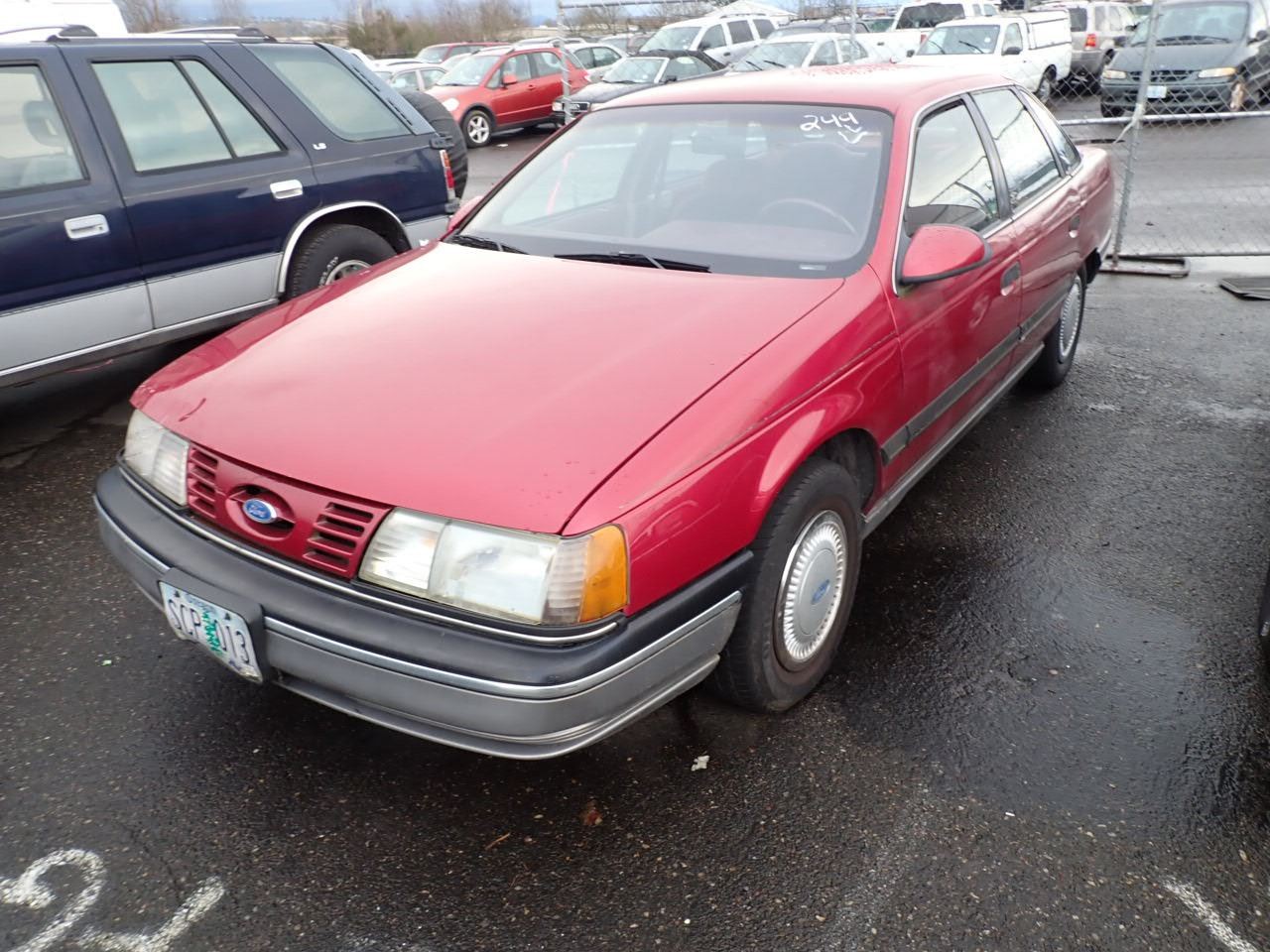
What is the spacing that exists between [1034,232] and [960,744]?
2.19 meters

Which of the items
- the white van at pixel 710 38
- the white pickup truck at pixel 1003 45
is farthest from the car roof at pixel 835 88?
the white van at pixel 710 38

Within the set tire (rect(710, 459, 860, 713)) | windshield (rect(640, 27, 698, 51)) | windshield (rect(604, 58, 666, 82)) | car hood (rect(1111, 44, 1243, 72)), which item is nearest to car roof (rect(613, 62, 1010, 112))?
tire (rect(710, 459, 860, 713))

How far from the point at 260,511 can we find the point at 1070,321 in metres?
4.15

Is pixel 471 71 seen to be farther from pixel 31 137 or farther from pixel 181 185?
pixel 31 137

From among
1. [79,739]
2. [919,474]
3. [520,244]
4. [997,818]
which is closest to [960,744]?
[997,818]

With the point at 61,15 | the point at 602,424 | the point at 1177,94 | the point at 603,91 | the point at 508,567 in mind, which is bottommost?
the point at 1177,94

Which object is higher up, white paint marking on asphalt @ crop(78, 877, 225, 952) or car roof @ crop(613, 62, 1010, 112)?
car roof @ crop(613, 62, 1010, 112)

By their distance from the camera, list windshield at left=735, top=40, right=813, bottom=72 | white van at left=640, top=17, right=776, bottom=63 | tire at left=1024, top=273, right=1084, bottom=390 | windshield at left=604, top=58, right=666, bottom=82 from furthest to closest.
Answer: white van at left=640, top=17, right=776, bottom=63
windshield at left=604, top=58, right=666, bottom=82
windshield at left=735, top=40, right=813, bottom=72
tire at left=1024, top=273, right=1084, bottom=390

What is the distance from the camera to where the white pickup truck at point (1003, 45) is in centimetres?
1577

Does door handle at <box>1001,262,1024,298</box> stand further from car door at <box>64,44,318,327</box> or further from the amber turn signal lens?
car door at <box>64,44,318,327</box>

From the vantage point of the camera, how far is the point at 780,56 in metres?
15.3

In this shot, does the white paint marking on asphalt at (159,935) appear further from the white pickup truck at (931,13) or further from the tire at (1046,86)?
the white pickup truck at (931,13)

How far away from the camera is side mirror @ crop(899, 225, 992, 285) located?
112 inches

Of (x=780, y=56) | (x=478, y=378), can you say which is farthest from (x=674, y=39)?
(x=478, y=378)
